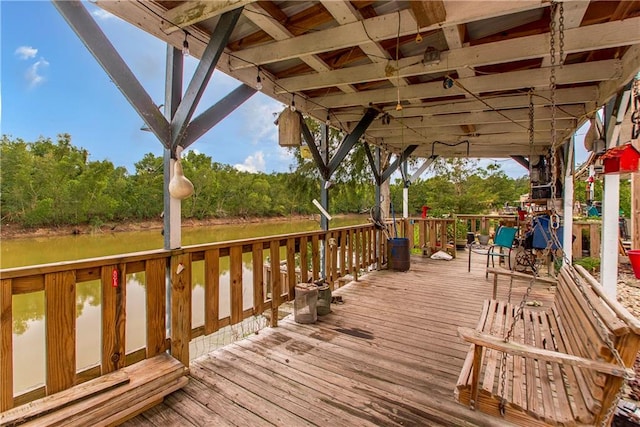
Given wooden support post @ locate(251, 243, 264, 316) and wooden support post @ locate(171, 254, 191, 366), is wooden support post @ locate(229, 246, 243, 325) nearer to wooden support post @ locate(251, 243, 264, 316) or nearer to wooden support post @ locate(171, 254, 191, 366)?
wooden support post @ locate(251, 243, 264, 316)

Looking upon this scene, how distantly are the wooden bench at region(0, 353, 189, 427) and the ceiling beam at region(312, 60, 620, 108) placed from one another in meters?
3.30

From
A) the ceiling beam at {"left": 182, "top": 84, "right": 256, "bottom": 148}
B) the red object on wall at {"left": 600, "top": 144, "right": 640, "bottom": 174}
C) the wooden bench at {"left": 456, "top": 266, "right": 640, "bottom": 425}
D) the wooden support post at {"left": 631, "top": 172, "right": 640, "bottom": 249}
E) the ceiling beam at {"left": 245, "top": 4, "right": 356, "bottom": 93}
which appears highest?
the ceiling beam at {"left": 245, "top": 4, "right": 356, "bottom": 93}

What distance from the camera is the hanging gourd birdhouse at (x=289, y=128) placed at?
3.49 metres

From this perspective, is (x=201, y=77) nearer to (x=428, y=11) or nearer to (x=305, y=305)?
(x=428, y=11)

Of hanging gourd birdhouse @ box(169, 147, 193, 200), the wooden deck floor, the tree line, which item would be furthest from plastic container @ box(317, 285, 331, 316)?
the tree line

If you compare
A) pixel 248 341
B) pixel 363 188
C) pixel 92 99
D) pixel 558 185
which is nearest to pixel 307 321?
pixel 248 341

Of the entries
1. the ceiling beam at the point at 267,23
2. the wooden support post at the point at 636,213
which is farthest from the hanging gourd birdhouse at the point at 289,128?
the wooden support post at the point at 636,213

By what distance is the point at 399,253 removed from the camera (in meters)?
5.59

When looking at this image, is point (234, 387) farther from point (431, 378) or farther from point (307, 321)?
point (431, 378)

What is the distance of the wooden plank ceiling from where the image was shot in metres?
1.98

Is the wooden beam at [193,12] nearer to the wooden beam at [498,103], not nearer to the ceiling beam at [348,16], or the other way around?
A: the ceiling beam at [348,16]

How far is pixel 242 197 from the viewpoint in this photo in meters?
28.1

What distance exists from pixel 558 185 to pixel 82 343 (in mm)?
9480

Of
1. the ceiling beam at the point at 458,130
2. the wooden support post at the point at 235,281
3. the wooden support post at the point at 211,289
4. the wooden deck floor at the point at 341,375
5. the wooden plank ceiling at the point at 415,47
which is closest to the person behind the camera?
the wooden deck floor at the point at 341,375
